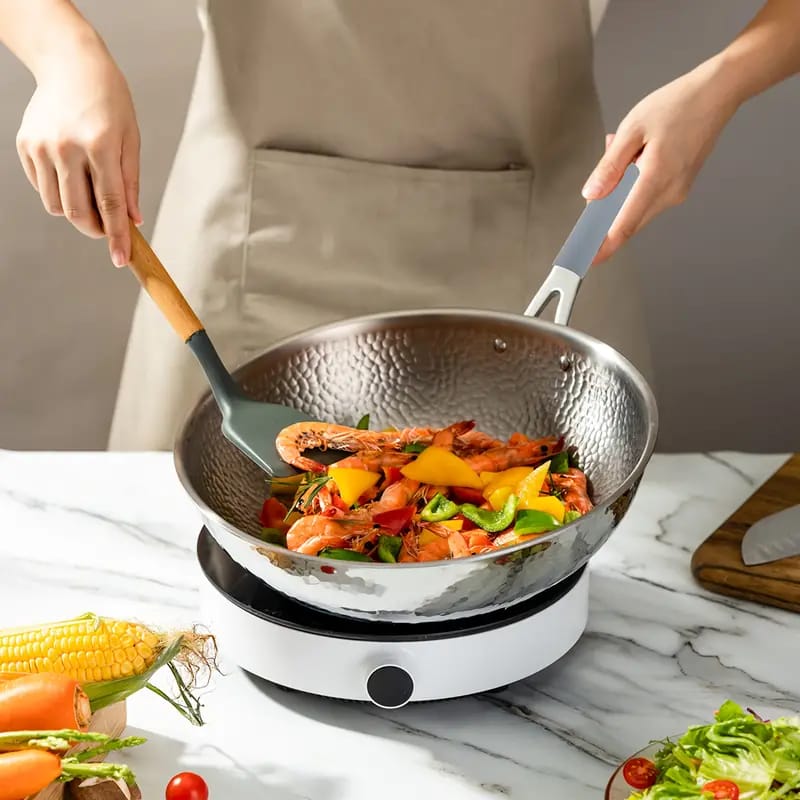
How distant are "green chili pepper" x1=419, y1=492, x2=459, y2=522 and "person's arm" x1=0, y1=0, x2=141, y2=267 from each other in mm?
410

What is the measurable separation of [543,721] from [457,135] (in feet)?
3.00

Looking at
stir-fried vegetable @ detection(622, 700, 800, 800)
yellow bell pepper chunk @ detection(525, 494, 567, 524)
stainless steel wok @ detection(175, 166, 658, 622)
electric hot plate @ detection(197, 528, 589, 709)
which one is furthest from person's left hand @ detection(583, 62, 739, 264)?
stir-fried vegetable @ detection(622, 700, 800, 800)

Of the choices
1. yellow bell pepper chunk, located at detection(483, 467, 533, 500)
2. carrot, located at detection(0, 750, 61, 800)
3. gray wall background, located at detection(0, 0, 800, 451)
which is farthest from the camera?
gray wall background, located at detection(0, 0, 800, 451)

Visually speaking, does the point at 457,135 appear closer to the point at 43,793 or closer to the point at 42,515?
the point at 42,515

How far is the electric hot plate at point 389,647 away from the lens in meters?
1.03

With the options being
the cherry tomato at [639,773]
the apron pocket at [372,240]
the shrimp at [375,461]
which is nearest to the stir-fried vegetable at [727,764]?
the cherry tomato at [639,773]

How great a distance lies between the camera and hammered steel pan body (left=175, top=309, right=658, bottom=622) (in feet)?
3.14

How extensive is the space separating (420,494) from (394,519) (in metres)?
0.07

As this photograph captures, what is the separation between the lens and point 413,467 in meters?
1.16

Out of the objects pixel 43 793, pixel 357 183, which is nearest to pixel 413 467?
pixel 43 793

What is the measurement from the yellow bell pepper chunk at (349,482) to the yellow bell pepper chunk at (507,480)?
0.41 ft

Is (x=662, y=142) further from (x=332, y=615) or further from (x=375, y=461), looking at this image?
(x=332, y=615)

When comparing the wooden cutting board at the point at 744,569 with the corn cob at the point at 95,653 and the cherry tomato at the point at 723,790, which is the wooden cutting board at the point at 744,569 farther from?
the corn cob at the point at 95,653

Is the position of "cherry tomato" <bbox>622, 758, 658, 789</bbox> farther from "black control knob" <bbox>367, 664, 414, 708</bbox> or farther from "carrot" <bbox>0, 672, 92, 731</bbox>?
"carrot" <bbox>0, 672, 92, 731</bbox>
